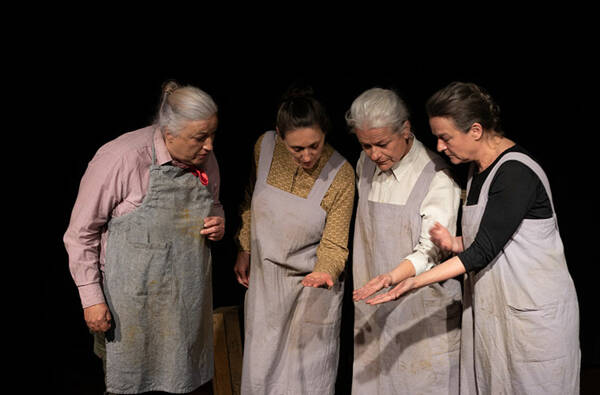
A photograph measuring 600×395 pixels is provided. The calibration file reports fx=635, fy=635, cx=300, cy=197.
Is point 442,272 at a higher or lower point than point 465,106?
lower

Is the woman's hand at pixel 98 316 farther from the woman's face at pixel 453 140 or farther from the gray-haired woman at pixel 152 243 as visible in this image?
the woman's face at pixel 453 140

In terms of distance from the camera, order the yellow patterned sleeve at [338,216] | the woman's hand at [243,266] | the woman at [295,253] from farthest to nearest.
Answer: the woman's hand at [243,266]
the yellow patterned sleeve at [338,216]
the woman at [295,253]

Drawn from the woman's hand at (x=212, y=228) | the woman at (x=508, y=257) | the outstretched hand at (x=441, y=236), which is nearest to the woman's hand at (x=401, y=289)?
the woman at (x=508, y=257)

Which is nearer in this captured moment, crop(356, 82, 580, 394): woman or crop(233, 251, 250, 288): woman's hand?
crop(356, 82, 580, 394): woman

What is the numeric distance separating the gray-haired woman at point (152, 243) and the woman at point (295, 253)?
0.22 meters

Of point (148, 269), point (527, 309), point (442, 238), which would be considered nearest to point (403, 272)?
point (442, 238)

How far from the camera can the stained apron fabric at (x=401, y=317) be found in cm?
237

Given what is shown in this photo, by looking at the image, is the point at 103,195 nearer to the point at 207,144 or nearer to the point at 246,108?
the point at 207,144

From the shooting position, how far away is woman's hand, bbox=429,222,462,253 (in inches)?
86.0

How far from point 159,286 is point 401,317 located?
36.7 inches

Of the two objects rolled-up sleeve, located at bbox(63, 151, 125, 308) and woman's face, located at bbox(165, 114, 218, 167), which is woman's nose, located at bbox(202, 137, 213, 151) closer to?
woman's face, located at bbox(165, 114, 218, 167)

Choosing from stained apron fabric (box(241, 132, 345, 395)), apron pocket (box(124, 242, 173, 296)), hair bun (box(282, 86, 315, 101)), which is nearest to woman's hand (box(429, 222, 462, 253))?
stained apron fabric (box(241, 132, 345, 395))

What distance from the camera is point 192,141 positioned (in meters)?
2.15

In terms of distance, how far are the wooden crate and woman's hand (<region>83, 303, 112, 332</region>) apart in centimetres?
76
